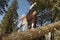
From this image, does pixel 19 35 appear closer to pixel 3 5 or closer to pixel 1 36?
pixel 1 36

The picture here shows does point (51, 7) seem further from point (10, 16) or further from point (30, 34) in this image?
point (30, 34)

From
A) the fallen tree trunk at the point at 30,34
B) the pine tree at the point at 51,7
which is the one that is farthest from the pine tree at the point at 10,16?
the fallen tree trunk at the point at 30,34

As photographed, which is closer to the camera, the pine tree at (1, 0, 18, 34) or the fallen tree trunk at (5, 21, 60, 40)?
the fallen tree trunk at (5, 21, 60, 40)

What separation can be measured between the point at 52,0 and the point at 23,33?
940 cm

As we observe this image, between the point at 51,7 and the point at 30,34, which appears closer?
the point at 30,34

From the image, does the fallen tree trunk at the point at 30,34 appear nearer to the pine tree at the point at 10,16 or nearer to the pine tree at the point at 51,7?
the pine tree at the point at 51,7

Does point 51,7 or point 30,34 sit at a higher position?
point 51,7

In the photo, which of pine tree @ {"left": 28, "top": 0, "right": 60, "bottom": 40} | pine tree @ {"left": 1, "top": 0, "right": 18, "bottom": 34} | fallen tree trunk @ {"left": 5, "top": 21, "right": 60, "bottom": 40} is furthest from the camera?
pine tree @ {"left": 1, "top": 0, "right": 18, "bottom": 34}

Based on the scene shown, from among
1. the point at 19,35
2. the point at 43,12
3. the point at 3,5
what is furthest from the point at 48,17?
the point at 19,35

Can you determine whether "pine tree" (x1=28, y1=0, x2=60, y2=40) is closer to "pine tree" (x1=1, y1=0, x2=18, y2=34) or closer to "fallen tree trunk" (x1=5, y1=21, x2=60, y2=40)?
"pine tree" (x1=1, y1=0, x2=18, y2=34)

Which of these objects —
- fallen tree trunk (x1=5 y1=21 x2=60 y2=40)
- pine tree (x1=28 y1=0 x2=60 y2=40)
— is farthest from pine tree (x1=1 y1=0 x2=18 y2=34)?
fallen tree trunk (x1=5 y1=21 x2=60 y2=40)

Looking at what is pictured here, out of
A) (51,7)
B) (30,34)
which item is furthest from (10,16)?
(30,34)

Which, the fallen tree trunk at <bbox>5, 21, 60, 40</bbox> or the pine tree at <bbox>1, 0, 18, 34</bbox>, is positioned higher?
the pine tree at <bbox>1, 0, 18, 34</bbox>

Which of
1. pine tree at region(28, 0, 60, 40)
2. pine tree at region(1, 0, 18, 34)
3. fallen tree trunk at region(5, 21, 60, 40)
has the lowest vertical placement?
fallen tree trunk at region(5, 21, 60, 40)
